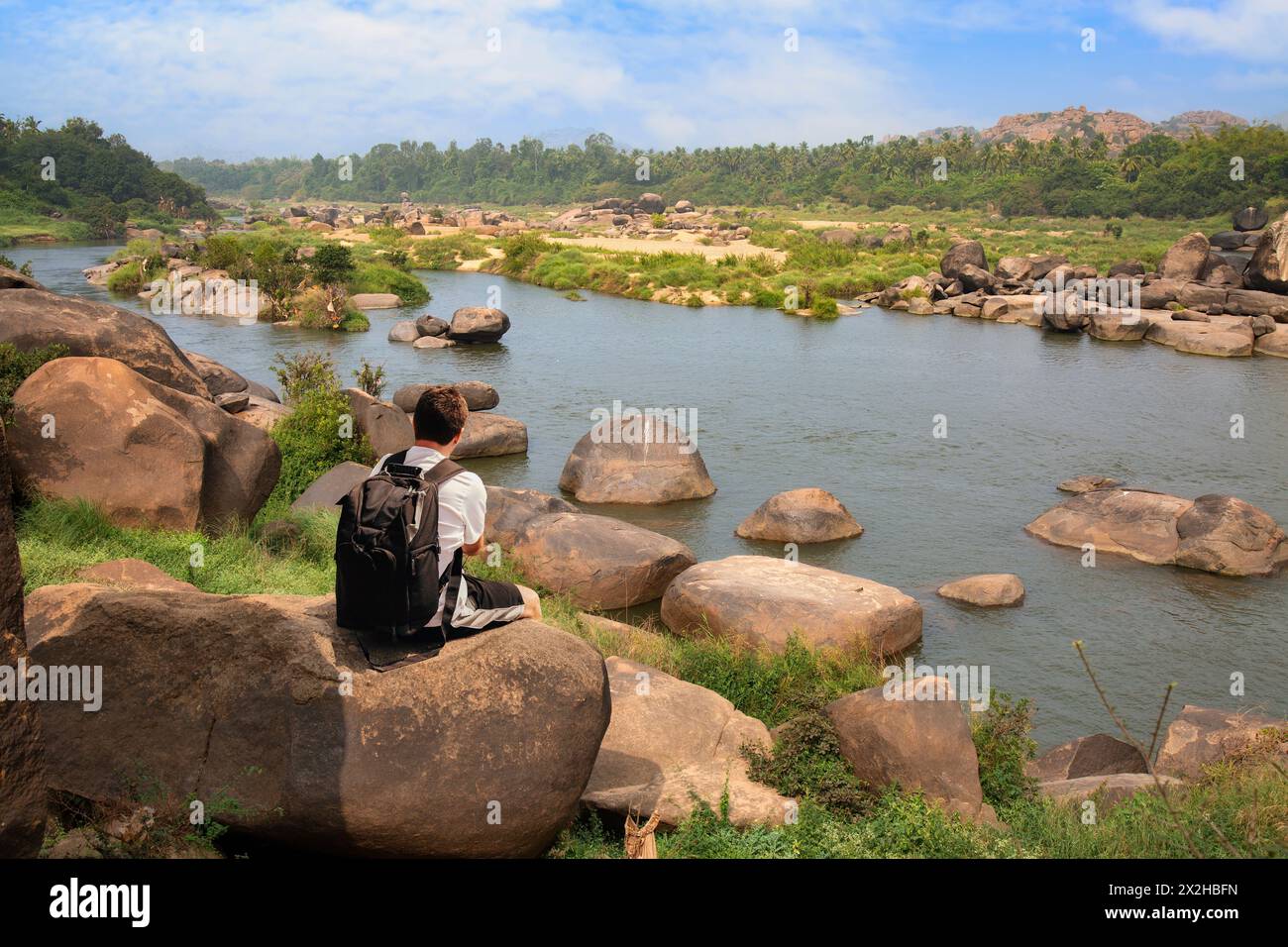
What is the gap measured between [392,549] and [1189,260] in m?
46.7

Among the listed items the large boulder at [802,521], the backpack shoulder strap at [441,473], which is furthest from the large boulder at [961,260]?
the backpack shoulder strap at [441,473]

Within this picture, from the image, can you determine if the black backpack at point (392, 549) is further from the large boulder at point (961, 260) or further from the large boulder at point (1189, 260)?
the large boulder at point (1189, 260)

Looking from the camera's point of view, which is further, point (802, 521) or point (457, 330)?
point (457, 330)

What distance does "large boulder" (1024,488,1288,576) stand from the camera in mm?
15750

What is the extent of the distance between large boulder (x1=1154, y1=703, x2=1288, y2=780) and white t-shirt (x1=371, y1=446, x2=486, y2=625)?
655cm

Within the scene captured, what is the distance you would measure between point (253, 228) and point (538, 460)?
266 ft

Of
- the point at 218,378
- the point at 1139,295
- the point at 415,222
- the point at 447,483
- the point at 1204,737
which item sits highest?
the point at 415,222

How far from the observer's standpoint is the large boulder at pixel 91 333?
12841 mm

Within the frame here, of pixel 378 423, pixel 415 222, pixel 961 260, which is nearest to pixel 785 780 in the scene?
pixel 378 423

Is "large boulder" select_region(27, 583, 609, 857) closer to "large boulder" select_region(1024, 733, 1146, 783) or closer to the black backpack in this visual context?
the black backpack

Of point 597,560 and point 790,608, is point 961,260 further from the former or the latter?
point 790,608

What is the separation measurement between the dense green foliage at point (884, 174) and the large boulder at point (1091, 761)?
121 ft

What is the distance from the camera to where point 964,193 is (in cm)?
9562

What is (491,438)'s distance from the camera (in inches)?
864
